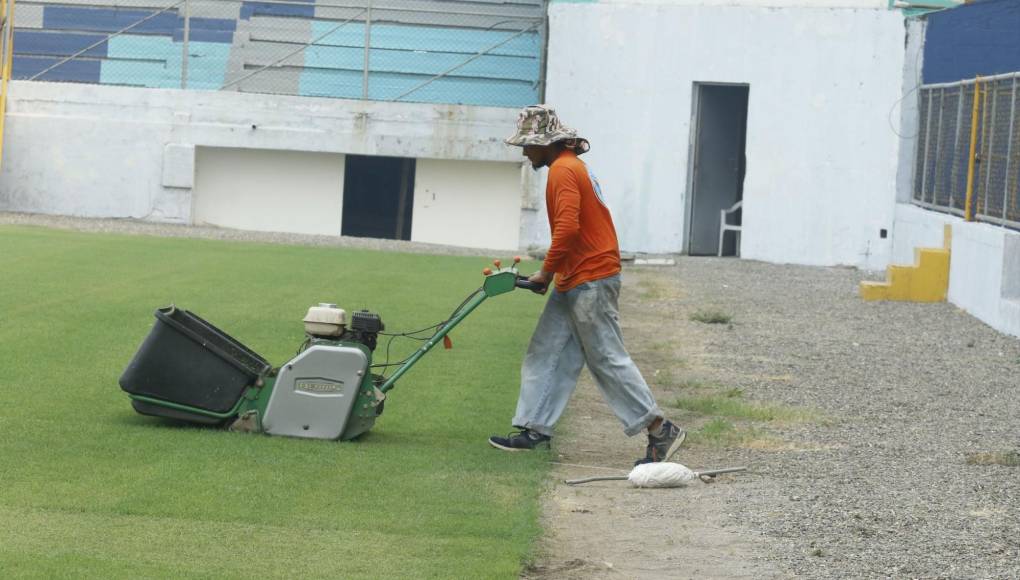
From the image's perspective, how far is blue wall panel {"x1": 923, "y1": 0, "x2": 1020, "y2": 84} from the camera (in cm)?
2136

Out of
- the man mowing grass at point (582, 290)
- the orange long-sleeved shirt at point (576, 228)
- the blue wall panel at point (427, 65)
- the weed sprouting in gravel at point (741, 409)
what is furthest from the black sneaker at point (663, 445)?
the blue wall panel at point (427, 65)

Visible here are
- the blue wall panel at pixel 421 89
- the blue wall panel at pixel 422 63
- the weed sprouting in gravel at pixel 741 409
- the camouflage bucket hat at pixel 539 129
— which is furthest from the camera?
the blue wall panel at pixel 422 63

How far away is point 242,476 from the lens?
24.2 ft

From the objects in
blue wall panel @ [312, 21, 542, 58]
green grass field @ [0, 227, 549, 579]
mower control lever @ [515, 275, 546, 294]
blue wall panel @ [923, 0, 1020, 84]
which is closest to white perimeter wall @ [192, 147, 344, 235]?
blue wall panel @ [312, 21, 542, 58]

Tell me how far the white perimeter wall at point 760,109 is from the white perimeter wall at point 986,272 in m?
5.38

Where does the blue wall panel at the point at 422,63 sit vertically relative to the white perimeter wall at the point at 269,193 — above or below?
above

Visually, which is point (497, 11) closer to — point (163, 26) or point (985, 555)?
point (163, 26)

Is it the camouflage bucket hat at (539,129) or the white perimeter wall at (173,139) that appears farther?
the white perimeter wall at (173,139)

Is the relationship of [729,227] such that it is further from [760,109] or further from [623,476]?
[623,476]

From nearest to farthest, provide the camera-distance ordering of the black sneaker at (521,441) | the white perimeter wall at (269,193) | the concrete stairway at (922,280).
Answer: the black sneaker at (521,441), the concrete stairway at (922,280), the white perimeter wall at (269,193)

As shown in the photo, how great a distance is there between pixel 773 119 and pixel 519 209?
506 cm

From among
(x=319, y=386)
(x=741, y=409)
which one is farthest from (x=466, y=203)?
(x=319, y=386)

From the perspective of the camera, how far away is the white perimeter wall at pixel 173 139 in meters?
28.4

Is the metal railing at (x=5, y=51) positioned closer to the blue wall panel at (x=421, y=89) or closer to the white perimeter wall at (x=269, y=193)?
the white perimeter wall at (x=269, y=193)
